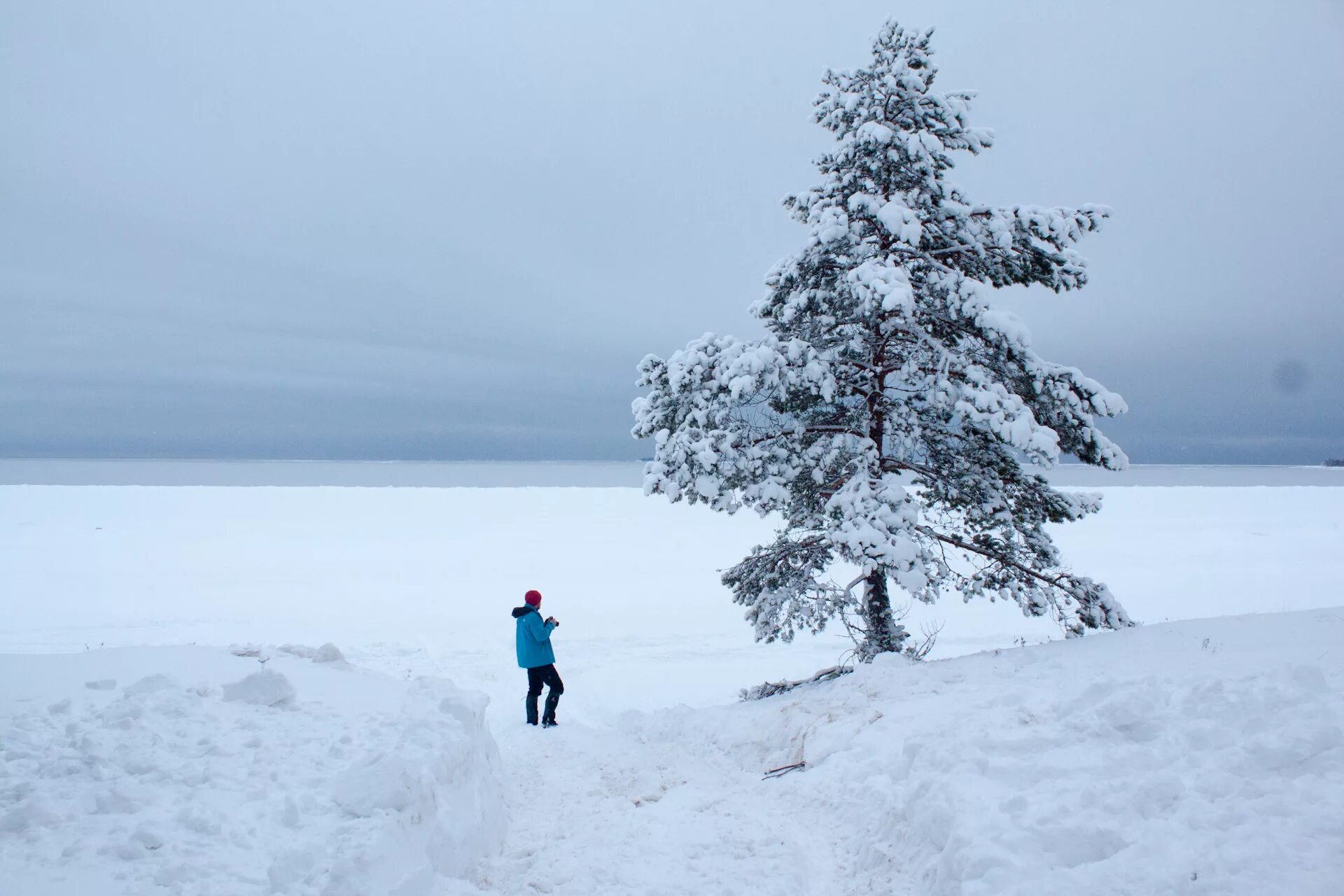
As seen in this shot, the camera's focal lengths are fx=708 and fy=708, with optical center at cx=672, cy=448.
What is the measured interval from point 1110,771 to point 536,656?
6703 mm

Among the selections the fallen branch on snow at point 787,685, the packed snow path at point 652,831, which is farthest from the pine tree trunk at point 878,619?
the packed snow path at point 652,831

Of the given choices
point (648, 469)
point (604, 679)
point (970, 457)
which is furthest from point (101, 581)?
point (970, 457)

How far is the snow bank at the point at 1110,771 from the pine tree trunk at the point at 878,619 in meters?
2.23

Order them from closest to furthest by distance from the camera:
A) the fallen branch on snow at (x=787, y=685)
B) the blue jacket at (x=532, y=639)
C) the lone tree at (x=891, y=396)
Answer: the lone tree at (x=891, y=396) < the blue jacket at (x=532, y=639) < the fallen branch on snow at (x=787, y=685)

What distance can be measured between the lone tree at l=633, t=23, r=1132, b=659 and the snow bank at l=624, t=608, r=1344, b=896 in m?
1.81

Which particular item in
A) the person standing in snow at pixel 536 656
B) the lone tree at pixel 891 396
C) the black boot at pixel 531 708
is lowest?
the black boot at pixel 531 708

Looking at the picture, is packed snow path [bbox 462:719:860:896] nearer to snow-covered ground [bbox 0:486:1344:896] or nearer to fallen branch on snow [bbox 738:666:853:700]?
snow-covered ground [bbox 0:486:1344:896]

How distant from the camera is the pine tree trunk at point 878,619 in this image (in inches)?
382

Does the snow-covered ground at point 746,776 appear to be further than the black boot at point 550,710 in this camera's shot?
No

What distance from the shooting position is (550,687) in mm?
9586

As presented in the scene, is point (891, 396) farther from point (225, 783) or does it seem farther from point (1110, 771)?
point (225, 783)

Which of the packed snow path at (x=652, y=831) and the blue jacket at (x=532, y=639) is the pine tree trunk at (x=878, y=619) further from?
the blue jacket at (x=532, y=639)

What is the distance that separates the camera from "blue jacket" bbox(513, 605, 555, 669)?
30.5 ft

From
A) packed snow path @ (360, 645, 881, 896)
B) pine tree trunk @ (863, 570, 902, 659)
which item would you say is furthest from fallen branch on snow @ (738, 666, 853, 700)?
packed snow path @ (360, 645, 881, 896)
